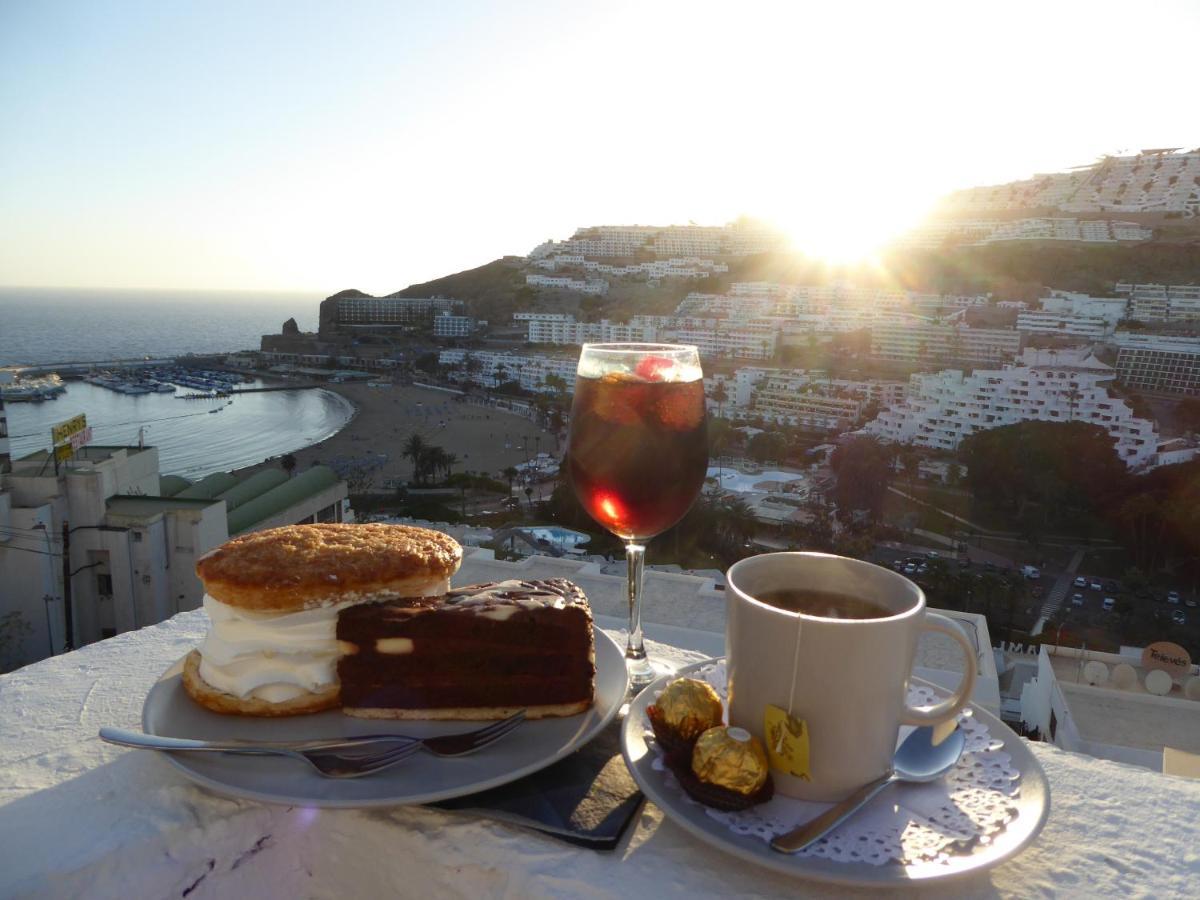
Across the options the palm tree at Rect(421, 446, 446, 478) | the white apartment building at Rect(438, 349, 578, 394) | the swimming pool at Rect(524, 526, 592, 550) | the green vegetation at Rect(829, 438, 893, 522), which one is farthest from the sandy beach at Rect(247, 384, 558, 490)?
the green vegetation at Rect(829, 438, 893, 522)

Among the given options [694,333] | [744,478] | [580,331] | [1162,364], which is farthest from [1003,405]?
[580,331]

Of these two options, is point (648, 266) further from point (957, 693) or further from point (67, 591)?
point (957, 693)

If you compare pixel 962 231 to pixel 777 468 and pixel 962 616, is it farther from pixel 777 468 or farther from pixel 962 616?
pixel 962 616

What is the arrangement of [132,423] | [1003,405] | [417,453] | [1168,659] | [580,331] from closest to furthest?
1. [1168,659]
2. [1003,405]
3. [417,453]
4. [132,423]
5. [580,331]

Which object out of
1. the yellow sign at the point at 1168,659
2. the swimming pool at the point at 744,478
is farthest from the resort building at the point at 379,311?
the yellow sign at the point at 1168,659

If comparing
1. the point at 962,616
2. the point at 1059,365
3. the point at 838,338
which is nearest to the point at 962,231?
the point at 838,338

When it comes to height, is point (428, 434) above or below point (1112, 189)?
below
